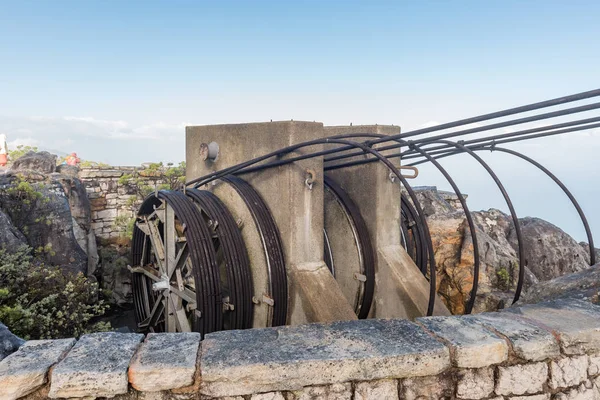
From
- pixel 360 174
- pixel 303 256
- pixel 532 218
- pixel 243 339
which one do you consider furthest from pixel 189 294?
pixel 532 218

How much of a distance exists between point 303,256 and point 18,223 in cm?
622

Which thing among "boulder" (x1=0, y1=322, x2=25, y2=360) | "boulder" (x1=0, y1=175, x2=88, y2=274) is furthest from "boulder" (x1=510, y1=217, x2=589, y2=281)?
"boulder" (x1=0, y1=175, x2=88, y2=274)

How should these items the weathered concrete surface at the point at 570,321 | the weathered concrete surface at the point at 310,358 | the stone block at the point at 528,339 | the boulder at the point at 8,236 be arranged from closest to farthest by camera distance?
the weathered concrete surface at the point at 310,358 → the stone block at the point at 528,339 → the weathered concrete surface at the point at 570,321 → the boulder at the point at 8,236

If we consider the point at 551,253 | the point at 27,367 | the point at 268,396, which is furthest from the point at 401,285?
the point at 551,253

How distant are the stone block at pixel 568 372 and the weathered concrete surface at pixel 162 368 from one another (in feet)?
6.63

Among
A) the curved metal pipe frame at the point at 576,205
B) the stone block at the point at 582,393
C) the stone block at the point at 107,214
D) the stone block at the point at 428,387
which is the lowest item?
the stone block at the point at 582,393

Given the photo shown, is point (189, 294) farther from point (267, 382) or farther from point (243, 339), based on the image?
point (267, 382)

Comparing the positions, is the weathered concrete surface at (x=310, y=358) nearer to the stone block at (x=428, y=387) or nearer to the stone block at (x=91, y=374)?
the stone block at (x=428, y=387)

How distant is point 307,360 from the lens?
7.11 feet

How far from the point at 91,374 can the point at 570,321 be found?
9.04 ft

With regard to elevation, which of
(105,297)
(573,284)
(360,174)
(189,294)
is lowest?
(105,297)

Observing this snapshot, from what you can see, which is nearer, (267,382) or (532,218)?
(267,382)

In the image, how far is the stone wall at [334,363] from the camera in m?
2.08

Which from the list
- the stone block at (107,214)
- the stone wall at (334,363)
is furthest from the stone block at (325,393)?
the stone block at (107,214)
